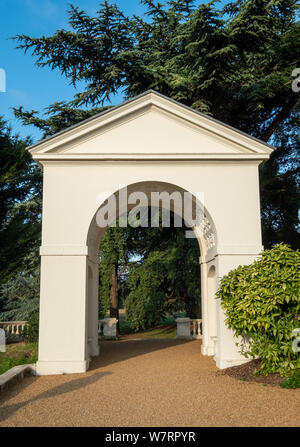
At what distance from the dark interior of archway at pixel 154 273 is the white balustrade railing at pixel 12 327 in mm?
4633

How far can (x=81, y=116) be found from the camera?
16891mm

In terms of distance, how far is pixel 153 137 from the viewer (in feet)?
33.2

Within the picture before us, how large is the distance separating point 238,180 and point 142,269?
1123 centimetres

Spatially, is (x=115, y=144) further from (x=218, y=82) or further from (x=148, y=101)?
(x=218, y=82)

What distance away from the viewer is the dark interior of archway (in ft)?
60.7

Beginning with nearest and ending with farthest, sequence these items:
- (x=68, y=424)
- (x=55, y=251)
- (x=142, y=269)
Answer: (x=68, y=424)
(x=55, y=251)
(x=142, y=269)

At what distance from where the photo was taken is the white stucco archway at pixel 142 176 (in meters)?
9.44

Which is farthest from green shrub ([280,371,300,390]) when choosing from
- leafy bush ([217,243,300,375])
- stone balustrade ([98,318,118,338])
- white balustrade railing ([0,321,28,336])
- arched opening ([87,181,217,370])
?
Result: white balustrade railing ([0,321,28,336])

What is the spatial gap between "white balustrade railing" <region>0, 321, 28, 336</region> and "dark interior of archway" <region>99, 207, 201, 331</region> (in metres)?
4.63

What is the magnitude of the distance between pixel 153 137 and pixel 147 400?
6359 millimetres

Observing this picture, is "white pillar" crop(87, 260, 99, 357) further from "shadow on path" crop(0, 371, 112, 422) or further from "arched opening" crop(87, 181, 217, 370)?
"shadow on path" crop(0, 371, 112, 422)

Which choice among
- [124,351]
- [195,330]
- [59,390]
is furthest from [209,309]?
[59,390]

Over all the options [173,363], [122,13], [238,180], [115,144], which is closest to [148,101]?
[115,144]

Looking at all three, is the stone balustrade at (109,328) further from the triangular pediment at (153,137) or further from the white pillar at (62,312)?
the triangular pediment at (153,137)
